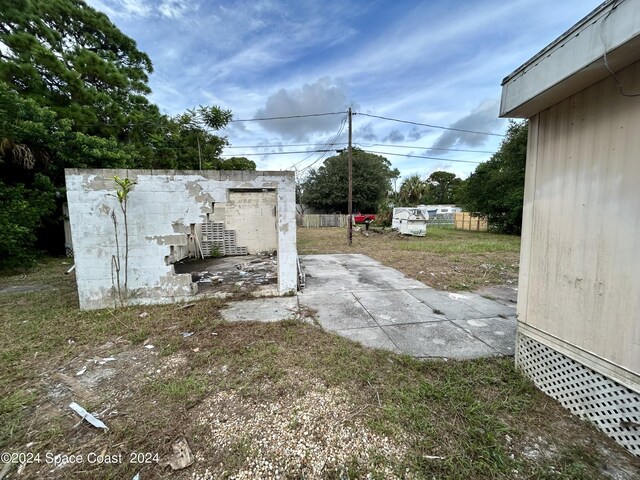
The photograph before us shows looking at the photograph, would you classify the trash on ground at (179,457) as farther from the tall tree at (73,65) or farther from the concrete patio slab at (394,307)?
the tall tree at (73,65)

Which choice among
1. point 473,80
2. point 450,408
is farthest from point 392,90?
point 450,408

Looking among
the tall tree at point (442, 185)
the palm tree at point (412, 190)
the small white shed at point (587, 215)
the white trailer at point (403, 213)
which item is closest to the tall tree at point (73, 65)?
the small white shed at point (587, 215)

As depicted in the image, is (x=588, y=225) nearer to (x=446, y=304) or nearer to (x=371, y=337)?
(x=371, y=337)

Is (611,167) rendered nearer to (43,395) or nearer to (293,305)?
(293,305)

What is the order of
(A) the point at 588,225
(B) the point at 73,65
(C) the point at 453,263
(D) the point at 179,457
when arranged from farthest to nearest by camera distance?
(B) the point at 73,65, (C) the point at 453,263, (A) the point at 588,225, (D) the point at 179,457

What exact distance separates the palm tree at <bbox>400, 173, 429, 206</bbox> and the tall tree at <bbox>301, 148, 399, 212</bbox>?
2.16 meters

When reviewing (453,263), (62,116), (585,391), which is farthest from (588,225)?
(62,116)

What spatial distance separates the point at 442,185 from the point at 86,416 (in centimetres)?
5298

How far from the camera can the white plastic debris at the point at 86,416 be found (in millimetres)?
1754

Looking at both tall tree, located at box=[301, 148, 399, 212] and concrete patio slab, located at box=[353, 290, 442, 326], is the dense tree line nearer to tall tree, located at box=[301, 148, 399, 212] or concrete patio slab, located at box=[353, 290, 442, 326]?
concrete patio slab, located at box=[353, 290, 442, 326]

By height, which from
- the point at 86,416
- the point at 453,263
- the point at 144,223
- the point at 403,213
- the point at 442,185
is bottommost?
the point at 86,416

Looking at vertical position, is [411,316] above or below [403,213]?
below

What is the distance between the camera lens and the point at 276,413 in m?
1.84

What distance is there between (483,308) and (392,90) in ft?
32.3
